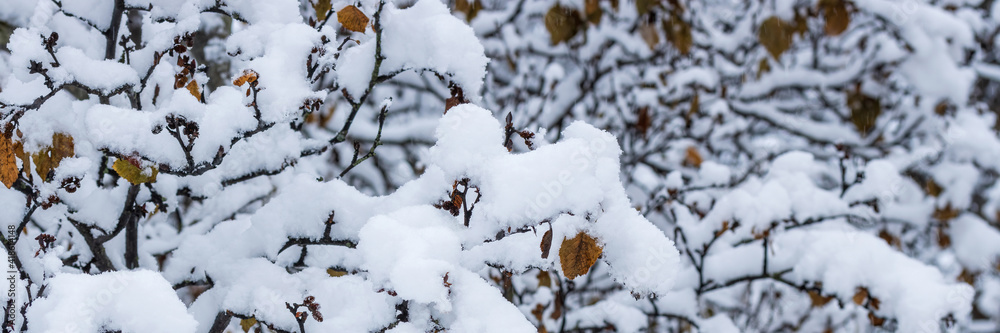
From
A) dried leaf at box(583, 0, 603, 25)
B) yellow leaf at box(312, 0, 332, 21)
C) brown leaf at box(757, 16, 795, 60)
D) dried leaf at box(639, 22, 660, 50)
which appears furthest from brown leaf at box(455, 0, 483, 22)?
yellow leaf at box(312, 0, 332, 21)

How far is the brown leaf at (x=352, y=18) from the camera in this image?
1102 mm

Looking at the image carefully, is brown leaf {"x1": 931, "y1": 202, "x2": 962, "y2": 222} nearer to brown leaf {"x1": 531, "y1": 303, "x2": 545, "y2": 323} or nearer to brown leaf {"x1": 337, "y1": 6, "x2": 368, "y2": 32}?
brown leaf {"x1": 531, "y1": 303, "x2": 545, "y2": 323}

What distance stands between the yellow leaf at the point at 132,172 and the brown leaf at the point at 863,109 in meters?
3.71

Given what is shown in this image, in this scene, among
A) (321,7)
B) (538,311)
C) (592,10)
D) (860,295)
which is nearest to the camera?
(321,7)

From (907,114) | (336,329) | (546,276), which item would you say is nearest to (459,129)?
(336,329)

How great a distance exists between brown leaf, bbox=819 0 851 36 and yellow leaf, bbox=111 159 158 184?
3.24 metres

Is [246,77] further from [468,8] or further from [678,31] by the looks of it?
[678,31]

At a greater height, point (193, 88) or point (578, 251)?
point (193, 88)

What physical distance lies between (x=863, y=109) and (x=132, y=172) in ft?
12.7

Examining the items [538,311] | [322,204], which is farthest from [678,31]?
[322,204]

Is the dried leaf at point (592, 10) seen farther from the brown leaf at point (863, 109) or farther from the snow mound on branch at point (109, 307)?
the snow mound on branch at point (109, 307)

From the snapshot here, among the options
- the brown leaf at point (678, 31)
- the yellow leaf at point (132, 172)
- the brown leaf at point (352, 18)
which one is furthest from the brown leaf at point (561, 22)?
the yellow leaf at point (132, 172)

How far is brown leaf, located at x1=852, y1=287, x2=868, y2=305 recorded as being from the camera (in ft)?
5.50

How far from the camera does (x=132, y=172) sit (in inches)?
41.9
